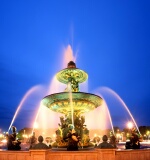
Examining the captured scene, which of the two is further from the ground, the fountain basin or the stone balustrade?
the fountain basin

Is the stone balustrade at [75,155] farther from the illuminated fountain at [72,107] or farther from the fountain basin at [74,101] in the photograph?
the fountain basin at [74,101]

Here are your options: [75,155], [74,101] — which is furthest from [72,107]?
[75,155]

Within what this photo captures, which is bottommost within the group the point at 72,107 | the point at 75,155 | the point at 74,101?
the point at 75,155

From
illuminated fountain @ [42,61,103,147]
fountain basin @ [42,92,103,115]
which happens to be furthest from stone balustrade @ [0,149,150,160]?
fountain basin @ [42,92,103,115]

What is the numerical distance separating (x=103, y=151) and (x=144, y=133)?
84014 millimetres

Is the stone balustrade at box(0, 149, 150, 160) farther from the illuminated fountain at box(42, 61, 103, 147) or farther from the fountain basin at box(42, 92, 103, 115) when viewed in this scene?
the fountain basin at box(42, 92, 103, 115)

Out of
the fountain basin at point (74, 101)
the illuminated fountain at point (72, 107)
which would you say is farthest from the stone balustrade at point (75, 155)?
the fountain basin at point (74, 101)

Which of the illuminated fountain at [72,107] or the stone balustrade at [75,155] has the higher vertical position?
the illuminated fountain at [72,107]

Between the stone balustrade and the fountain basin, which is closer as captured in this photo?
the stone balustrade

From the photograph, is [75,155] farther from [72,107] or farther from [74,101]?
[72,107]

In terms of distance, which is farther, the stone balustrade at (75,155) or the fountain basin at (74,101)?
the fountain basin at (74,101)

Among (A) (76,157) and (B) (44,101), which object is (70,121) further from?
(A) (76,157)

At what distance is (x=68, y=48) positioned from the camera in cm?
2700

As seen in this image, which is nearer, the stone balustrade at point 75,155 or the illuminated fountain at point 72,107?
the stone balustrade at point 75,155
